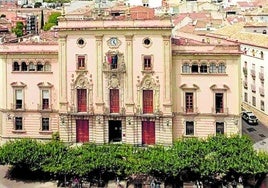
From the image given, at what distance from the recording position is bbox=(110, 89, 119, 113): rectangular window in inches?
2069

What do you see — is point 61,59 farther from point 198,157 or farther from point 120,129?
point 198,157

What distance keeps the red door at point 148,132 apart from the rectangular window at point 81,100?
5653mm

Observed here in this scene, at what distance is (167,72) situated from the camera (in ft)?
169

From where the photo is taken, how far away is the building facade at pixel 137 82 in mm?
51469

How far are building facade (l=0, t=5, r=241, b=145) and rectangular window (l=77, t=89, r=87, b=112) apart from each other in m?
0.09

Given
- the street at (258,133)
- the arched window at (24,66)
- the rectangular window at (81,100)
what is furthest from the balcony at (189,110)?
the arched window at (24,66)

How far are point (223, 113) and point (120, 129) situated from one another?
9.36 m

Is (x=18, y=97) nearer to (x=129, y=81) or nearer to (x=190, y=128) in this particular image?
(x=129, y=81)

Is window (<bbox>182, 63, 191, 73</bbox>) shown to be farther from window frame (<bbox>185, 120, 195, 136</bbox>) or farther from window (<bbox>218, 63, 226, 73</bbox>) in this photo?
window frame (<bbox>185, 120, 195, 136</bbox>)

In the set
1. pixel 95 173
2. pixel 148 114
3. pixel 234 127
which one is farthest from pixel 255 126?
pixel 95 173

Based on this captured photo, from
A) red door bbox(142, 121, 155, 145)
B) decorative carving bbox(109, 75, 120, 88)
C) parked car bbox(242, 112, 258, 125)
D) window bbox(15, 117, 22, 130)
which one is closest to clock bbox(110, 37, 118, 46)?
decorative carving bbox(109, 75, 120, 88)

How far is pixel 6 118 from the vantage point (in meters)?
55.4

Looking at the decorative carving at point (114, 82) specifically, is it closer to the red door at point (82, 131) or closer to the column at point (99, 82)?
the column at point (99, 82)

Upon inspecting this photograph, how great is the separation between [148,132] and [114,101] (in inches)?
164
